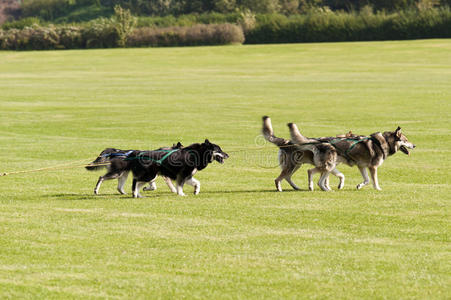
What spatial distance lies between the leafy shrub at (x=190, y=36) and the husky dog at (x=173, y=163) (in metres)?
68.0

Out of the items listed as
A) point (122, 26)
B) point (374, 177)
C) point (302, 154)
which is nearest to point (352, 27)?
point (122, 26)

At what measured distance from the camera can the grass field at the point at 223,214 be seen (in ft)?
30.4

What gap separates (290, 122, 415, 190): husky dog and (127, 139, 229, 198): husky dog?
174 cm

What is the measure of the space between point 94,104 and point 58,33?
47.8 meters

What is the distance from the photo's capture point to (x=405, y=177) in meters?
18.2

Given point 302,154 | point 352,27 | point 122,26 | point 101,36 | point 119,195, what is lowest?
point 101,36

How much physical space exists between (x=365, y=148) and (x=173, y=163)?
3.69 metres

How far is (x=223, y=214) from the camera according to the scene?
13.2 metres

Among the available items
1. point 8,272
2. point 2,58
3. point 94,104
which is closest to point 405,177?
point 8,272

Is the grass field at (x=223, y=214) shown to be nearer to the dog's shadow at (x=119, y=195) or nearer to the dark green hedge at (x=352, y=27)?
the dog's shadow at (x=119, y=195)

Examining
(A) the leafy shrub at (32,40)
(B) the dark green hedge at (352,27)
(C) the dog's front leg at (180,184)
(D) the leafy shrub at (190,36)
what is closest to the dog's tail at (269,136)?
(C) the dog's front leg at (180,184)

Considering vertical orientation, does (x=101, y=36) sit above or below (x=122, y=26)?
below

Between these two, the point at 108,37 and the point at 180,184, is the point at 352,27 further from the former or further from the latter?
the point at 180,184

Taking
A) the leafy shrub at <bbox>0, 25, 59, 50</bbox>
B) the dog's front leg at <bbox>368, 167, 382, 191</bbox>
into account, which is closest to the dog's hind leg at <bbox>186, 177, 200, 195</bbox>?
the dog's front leg at <bbox>368, 167, 382, 191</bbox>
